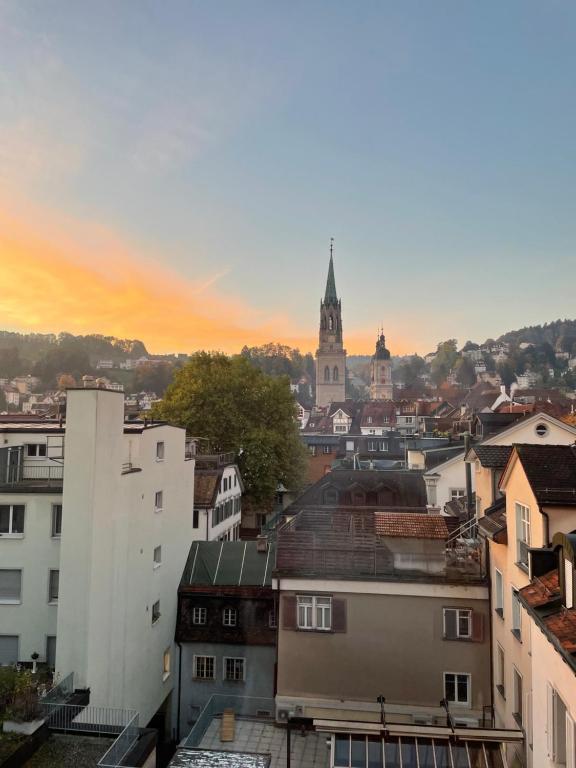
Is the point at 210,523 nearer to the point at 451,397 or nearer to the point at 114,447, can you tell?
the point at 114,447

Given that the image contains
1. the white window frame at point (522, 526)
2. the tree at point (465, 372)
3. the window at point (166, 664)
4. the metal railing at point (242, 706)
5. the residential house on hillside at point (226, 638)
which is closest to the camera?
the white window frame at point (522, 526)

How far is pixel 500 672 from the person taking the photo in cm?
893

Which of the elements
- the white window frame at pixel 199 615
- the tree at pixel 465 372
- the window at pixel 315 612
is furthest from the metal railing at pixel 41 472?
the tree at pixel 465 372

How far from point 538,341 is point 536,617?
4516cm

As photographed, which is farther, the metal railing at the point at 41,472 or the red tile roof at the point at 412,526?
the metal railing at the point at 41,472

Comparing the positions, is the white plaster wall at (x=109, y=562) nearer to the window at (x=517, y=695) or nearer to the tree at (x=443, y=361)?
the window at (x=517, y=695)

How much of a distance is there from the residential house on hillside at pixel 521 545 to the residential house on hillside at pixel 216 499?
9.53 m

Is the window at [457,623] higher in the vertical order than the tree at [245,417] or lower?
lower

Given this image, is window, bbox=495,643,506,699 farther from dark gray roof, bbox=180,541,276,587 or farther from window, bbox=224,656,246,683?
window, bbox=224,656,246,683

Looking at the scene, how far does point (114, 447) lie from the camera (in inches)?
395

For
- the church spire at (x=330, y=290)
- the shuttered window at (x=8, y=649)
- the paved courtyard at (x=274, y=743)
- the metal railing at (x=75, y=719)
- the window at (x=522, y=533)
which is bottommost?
the paved courtyard at (x=274, y=743)

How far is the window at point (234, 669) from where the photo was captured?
12.5 metres

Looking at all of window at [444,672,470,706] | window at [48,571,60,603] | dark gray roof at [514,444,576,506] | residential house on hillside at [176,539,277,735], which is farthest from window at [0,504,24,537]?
dark gray roof at [514,444,576,506]

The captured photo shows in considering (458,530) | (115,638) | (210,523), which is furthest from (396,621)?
(210,523)
